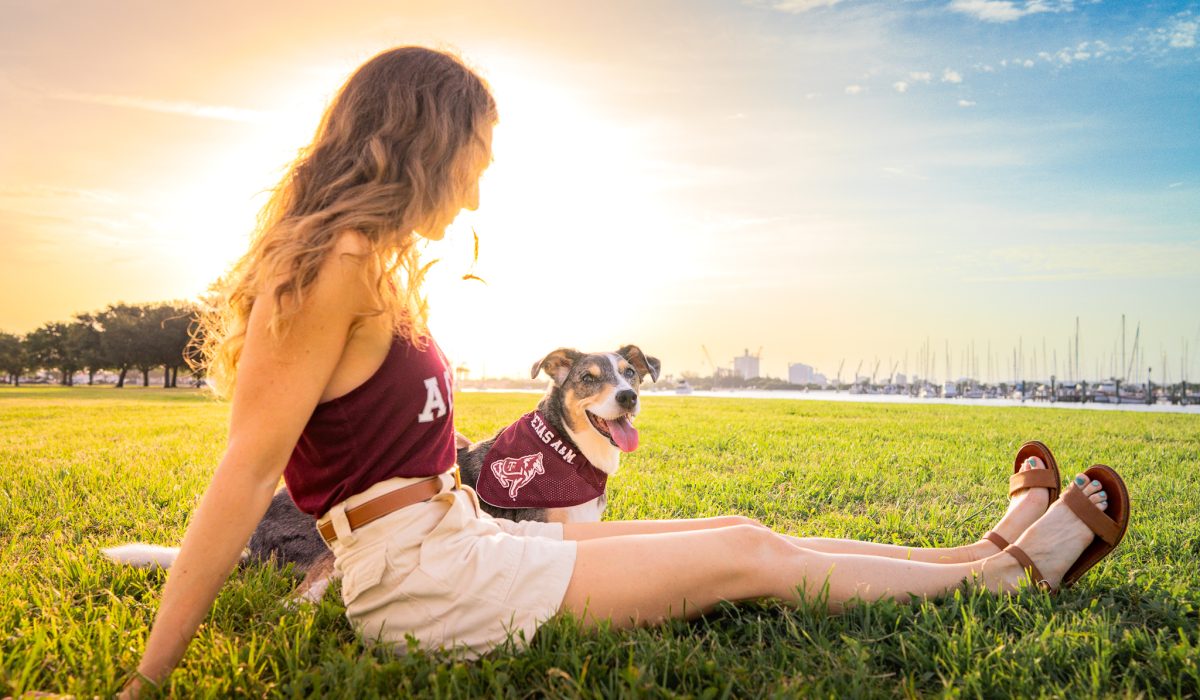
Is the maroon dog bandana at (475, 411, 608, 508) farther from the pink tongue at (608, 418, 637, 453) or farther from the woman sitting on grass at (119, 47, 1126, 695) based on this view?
the woman sitting on grass at (119, 47, 1126, 695)

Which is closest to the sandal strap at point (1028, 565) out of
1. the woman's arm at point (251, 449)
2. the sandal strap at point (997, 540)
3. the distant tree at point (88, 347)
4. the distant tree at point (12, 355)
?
the sandal strap at point (997, 540)

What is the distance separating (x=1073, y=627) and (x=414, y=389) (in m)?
2.79

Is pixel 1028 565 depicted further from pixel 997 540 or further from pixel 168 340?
pixel 168 340

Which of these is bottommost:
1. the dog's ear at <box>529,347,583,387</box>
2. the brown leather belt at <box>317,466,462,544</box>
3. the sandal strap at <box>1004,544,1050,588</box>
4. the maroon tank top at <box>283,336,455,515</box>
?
the sandal strap at <box>1004,544,1050,588</box>

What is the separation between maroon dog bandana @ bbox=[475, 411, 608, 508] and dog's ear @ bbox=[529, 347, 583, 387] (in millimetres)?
766

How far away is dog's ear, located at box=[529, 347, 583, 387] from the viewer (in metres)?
5.23

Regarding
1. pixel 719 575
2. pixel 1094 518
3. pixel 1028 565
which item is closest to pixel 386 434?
pixel 719 575

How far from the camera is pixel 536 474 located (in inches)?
165

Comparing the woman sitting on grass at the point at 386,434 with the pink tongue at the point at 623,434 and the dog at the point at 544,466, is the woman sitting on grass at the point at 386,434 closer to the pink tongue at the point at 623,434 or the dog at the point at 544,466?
the dog at the point at 544,466

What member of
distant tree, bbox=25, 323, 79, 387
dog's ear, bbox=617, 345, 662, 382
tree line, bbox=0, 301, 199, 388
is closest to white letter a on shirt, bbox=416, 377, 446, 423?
dog's ear, bbox=617, 345, 662, 382

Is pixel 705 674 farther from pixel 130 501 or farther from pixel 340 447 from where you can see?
pixel 130 501

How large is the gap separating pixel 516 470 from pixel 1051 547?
109 inches

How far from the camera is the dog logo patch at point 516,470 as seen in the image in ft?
13.6

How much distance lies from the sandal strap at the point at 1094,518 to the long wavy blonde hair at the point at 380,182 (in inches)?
124
